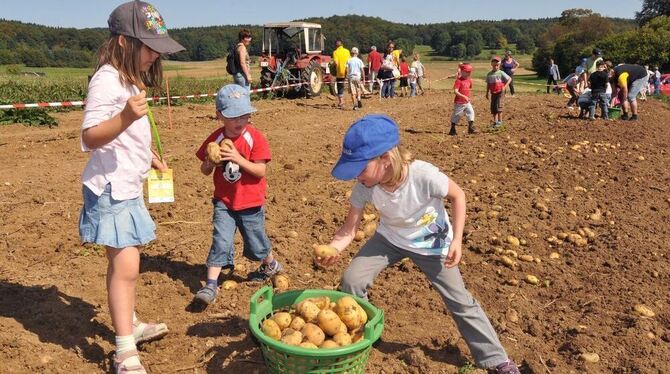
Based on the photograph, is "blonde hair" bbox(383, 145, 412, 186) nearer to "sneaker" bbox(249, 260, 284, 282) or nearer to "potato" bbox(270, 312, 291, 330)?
"potato" bbox(270, 312, 291, 330)

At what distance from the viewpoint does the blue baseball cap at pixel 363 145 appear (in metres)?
2.55

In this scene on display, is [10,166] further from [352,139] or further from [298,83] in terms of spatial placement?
[298,83]

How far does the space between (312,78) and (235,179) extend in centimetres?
1488

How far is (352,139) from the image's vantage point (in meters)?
2.56

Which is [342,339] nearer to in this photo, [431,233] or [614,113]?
[431,233]

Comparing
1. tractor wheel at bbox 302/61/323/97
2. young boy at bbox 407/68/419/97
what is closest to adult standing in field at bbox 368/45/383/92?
young boy at bbox 407/68/419/97

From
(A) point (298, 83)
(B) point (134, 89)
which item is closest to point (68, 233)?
(B) point (134, 89)

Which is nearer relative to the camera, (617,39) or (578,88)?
(578,88)

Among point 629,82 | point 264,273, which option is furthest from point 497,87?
point 264,273

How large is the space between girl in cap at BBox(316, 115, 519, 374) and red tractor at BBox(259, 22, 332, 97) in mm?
15018

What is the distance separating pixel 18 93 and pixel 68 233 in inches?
484

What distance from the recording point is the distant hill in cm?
4422

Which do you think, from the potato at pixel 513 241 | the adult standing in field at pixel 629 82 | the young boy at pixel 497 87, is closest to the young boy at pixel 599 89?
the adult standing in field at pixel 629 82

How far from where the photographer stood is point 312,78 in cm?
1811
